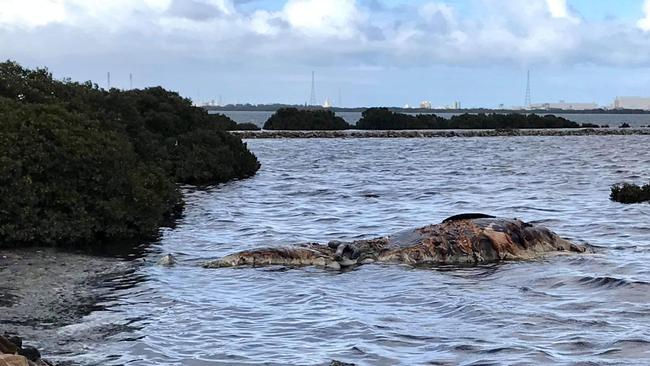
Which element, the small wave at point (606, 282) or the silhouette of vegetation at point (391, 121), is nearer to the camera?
the small wave at point (606, 282)

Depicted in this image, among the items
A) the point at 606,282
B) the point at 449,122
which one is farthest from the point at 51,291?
the point at 449,122

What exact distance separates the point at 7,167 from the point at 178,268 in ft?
13.0

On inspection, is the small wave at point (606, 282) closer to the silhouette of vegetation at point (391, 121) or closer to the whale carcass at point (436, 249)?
the whale carcass at point (436, 249)

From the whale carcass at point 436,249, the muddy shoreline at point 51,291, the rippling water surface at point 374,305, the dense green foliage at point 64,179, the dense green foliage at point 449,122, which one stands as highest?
the dense green foliage at point 449,122

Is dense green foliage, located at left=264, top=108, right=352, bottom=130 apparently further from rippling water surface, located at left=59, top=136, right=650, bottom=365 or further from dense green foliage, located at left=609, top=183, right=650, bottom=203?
rippling water surface, located at left=59, top=136, right=650, bottom=365

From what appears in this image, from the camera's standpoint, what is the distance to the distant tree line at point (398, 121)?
10194 centimetres

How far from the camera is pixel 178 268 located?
44.0 feet

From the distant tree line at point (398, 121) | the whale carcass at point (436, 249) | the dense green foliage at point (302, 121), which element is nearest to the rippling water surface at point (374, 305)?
the whale carcass at point (436, 249)

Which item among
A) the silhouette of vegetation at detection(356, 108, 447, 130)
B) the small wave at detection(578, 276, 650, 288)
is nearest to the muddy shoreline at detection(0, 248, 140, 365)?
the small wave at detection(578, 276, 650, 288)

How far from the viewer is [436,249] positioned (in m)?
13.8

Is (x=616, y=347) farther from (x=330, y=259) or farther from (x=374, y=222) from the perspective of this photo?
(x=374, y=222)

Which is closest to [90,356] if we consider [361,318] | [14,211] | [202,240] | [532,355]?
[361,318]

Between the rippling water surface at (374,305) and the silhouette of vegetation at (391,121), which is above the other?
the silhouette of vegetation at (391,121)

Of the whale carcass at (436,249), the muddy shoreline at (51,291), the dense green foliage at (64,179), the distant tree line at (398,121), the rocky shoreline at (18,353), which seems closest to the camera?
the rocky shoreline at (18,353)
